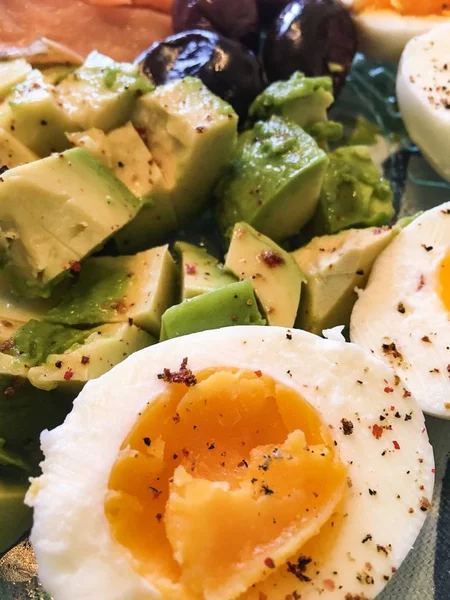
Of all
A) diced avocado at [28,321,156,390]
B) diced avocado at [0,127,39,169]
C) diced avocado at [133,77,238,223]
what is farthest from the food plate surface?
diced avocado at [0,127,39,169]

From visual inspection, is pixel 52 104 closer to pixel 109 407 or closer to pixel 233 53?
pixel 233 53

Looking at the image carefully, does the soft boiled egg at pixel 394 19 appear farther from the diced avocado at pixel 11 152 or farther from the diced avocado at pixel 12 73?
the diced avocado at pixel 11 152

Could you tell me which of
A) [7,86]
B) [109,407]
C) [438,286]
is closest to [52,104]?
[7,86]

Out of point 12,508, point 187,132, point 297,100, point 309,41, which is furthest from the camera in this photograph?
point 309,41

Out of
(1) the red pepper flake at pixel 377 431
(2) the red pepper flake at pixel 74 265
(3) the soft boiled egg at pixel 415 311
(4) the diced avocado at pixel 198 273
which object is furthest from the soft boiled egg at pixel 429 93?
(2) the red pepper flake at pixel 74 265

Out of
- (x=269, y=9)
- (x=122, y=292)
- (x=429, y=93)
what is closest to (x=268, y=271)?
(x=122, y=292)

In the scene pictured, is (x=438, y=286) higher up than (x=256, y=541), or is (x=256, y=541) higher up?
(x=438, y=286)

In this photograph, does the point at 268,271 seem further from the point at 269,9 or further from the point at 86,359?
the point at 269,9

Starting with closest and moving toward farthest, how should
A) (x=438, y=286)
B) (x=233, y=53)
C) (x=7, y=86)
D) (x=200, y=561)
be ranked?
(x=200, y=561)
(x=438, y=286)
(x=7, y=86)
(x=233, y=53)
